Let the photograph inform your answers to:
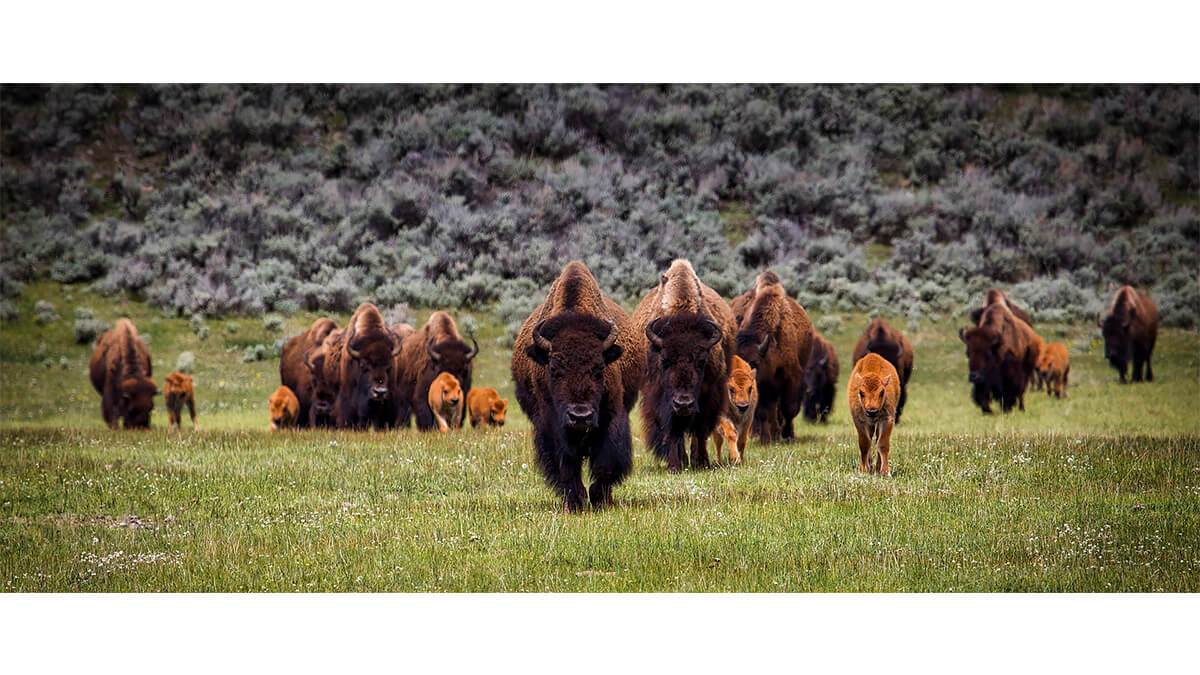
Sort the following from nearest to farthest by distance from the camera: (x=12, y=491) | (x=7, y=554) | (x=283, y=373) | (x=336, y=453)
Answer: (x=7, y=554) → (x=12, y=491) → (x=336, y=453) → (x=283, y=373)

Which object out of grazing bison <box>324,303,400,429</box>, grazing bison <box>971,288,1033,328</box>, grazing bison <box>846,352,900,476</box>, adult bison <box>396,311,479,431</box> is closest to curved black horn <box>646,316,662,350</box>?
grazing bison <box>846,352,900,476</box>

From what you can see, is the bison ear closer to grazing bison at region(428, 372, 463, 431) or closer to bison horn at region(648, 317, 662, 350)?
bison horn at region(648, 317, 662, 350)

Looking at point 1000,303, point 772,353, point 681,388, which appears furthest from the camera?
point 1000,303

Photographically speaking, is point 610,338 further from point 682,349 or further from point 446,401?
point 446,401

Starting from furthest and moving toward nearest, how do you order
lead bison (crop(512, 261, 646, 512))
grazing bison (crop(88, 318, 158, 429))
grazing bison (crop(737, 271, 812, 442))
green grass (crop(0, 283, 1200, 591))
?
grazing bison (crop(88, 318, 158, 429)), grazing bison (crop(737, 271, 812, 442)), lead bison (crop(512, 261, 646, 512)), green grass (crop(0, 283, 1200, 591))

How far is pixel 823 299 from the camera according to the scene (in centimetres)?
1330

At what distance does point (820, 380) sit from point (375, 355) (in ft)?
17.8

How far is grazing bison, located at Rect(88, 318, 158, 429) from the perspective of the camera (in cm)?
1366

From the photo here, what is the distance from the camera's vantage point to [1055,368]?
563 inches

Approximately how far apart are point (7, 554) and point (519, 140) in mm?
6195

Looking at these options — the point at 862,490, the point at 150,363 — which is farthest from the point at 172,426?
the point at 862,490

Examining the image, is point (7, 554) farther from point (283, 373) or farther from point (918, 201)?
point (918, 201)

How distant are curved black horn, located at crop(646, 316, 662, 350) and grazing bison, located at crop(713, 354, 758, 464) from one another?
5.09 ft

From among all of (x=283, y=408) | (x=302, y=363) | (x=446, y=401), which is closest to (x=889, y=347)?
(x=446, y=401)
